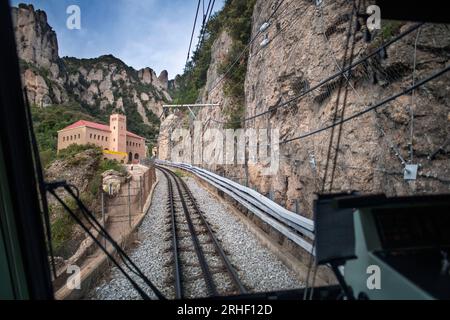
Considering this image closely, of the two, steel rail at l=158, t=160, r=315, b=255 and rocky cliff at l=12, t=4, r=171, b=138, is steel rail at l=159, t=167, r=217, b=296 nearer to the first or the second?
steel rail at l=158, t=160, r=315, b=255

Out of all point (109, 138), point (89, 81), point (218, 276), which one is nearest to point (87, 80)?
point (89, 81)

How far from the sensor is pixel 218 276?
226 inches

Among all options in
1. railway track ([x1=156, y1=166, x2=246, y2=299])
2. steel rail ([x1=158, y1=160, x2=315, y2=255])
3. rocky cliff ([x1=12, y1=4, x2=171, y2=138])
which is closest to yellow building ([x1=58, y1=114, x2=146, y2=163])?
rocky cliff ([x1=12, y1=4, x2=171, y2=138])

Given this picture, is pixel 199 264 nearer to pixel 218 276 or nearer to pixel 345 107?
pixel 218 276

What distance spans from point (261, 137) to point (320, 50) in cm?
523

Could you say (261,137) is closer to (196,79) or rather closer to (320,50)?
(320,50)

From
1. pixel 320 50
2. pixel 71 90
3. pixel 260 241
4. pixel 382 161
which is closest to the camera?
pixel 382 161

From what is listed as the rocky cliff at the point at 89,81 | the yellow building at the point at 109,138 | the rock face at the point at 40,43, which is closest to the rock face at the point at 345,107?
the yellow building at the point at 109,138

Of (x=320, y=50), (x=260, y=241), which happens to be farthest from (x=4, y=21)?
(x=320, y=50)

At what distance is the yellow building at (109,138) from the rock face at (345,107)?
35.4 m

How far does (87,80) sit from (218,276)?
5597 inches

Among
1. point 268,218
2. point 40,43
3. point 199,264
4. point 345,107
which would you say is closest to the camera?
point 199,264
